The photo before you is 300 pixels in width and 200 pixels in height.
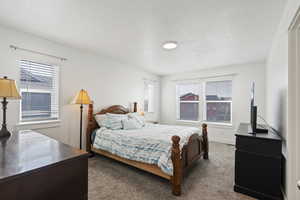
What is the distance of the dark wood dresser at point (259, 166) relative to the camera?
1843mm

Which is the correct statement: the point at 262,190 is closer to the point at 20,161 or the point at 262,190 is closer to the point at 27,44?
the point at 20,161

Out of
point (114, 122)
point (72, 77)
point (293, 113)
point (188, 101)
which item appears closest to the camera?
point (293, 113)

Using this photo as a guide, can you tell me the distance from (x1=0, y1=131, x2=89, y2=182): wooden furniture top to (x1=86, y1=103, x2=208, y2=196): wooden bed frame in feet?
4.22

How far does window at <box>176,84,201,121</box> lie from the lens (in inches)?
208

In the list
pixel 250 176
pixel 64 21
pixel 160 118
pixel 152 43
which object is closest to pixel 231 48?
pixel 152 43

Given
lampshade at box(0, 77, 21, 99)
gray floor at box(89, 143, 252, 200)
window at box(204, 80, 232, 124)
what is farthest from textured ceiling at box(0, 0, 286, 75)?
gray floor at box(89, 143, 252, 200)

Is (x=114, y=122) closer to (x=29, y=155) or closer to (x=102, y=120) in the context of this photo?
(x=102, y=120)

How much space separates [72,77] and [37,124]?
1136 mm

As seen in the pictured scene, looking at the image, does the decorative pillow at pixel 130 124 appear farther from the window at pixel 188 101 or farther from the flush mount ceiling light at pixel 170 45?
the window at pixel 188 101

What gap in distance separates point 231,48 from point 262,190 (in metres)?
2.65

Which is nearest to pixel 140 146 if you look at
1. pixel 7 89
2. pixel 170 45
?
pixel 7 89

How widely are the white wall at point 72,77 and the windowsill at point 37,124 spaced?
0.02 meters

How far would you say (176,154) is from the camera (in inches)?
79.4

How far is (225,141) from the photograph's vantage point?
14.9 feet
